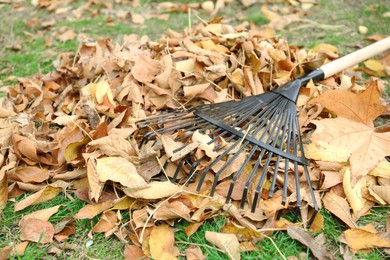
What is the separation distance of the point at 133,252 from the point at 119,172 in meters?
0.29

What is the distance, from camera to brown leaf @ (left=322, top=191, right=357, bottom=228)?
1378mm

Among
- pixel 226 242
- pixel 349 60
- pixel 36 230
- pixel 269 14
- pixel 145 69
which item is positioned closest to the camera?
pixel 226 242

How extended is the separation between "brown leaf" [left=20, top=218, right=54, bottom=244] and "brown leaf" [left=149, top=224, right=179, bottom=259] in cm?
36

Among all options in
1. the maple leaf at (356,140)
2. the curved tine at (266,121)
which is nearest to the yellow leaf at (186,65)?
the curved tine at (266,121)

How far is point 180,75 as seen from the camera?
1925 mm

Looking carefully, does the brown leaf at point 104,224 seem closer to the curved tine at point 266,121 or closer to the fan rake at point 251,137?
the fan rake at point 251,137

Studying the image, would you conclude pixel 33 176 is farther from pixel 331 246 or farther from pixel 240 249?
pixel 331 246

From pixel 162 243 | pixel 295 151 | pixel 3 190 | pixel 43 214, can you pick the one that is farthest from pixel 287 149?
pixel 3 190

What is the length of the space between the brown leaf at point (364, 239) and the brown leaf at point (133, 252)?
0.68 metres

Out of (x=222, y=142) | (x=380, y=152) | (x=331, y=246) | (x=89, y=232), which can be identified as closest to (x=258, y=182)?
(x=222, y=142)

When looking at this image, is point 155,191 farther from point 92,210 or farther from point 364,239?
point 364,239

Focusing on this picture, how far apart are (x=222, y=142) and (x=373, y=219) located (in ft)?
1.97

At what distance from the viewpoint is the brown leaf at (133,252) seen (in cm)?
131

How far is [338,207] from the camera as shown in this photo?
1.42 metres
